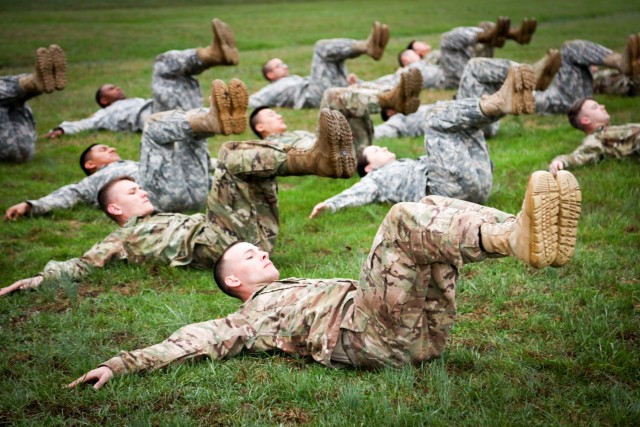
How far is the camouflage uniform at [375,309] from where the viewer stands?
344 cm

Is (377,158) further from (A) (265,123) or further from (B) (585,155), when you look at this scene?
(B) (585,155)

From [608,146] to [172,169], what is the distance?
435cm

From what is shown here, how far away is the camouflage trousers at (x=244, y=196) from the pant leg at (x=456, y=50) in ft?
24.5

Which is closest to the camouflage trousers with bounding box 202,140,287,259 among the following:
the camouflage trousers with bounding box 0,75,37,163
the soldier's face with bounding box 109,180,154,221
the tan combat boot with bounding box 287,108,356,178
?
the tan combat boot with bounding box 287,108,356,178

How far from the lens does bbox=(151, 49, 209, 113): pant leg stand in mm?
9094

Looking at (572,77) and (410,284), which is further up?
(410,284)

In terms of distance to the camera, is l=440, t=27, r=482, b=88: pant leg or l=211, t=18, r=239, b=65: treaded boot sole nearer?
l=211, t=18, r=239, b=65: treaded boot sole

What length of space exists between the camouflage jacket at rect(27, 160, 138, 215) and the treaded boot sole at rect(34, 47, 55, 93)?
133 centimetres

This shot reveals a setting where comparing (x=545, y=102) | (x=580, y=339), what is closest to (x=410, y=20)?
(x=545, y=102)

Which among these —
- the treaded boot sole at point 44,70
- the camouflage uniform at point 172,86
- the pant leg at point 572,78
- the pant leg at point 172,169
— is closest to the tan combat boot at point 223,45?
the camouflage uniform at point 172,86

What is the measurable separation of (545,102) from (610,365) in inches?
287

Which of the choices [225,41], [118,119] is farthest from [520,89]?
[118,119]

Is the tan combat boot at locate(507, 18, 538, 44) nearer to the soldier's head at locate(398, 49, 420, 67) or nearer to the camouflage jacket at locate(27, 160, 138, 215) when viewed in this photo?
the soldier's head at locate(398, 49, 420, 67)

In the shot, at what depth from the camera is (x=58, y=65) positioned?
8.24 meters
